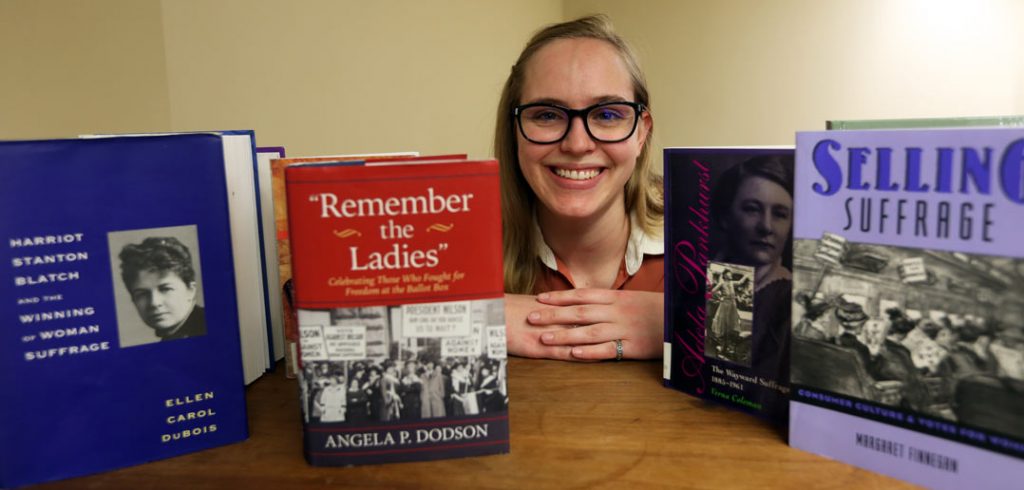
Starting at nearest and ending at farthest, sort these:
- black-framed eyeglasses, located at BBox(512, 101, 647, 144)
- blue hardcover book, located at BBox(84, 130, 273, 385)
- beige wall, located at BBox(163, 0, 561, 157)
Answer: blue hardcover book, located at BBox(84, 130, 273, 385), black-framed eyeglasses, located at BBox(512, 101, 647, 144), beige wall, located at BBox(163, 0, 561, 157)

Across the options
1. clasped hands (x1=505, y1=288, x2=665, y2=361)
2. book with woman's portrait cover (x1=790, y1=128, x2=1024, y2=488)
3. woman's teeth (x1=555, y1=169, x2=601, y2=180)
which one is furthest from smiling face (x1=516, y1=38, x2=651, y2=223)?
book with woman's portrait cover (x1=790, y1=128, x2=1024, y2=488)

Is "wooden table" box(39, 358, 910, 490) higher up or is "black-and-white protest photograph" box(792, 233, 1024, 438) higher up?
"black-and-white protest photograph" box(792, 233, 1024, 438)

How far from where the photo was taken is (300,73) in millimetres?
2297

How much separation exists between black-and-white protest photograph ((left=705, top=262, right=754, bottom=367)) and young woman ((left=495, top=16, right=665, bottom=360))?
0.20 meters

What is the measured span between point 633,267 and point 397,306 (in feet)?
3.52

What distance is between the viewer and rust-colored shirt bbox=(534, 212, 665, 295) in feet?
5.81

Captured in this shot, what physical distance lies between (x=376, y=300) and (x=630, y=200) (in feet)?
3.87

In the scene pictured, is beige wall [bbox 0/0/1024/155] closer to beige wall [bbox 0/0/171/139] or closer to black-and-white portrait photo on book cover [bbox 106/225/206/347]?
beige wall [bbox 0/0/171/139]

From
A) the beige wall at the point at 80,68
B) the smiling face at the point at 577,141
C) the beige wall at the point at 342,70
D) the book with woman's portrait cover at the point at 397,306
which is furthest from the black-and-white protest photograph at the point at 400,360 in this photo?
the beige wall at the point at 342,70

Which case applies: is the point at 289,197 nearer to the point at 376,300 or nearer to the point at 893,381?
the point at 376,300

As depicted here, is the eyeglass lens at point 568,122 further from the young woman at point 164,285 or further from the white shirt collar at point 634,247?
the young woman at point 164,285

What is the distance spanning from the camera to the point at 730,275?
0.92 m

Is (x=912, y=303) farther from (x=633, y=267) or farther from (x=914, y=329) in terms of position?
(x=633, y=267)

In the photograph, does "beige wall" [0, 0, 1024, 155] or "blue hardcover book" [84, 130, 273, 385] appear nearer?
"blue hardcover book" [84, 130, 273, 385]
